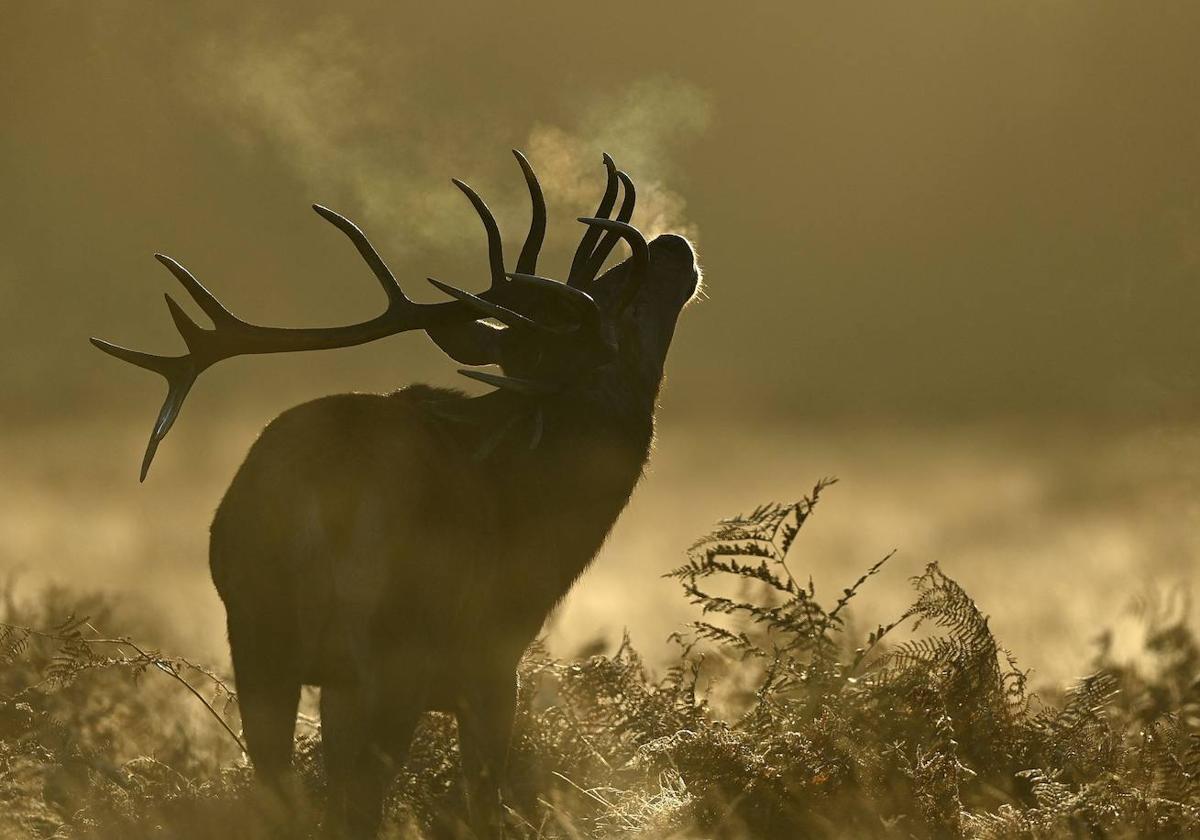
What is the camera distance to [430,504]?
6.33 metres

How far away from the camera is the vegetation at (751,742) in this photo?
18.2 feet

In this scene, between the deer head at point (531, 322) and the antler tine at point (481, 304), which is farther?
the deer head at point (531, 322)

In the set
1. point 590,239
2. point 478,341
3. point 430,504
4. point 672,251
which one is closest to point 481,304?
point 430,504

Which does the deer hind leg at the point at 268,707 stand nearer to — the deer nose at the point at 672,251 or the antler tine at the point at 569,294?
the antler tine at the point at 569,294

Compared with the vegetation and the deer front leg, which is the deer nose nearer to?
the vegetation

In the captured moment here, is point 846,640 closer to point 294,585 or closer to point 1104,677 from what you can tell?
point 1104,677

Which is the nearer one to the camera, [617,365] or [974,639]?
[974,639]

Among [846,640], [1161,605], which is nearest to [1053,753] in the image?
[1161,605]

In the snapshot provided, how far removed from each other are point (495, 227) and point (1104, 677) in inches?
162

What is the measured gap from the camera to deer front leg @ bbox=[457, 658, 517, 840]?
22.9ft

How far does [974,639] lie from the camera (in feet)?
20.9

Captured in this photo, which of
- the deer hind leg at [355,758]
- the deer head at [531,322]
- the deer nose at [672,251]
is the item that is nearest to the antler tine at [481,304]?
the deer head at [531,322]

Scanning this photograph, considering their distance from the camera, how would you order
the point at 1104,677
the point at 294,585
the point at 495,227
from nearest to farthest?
1. the point at 294,585
2. the point at 1104,677
3. the point at 495,227

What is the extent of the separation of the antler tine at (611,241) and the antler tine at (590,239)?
3 cm
